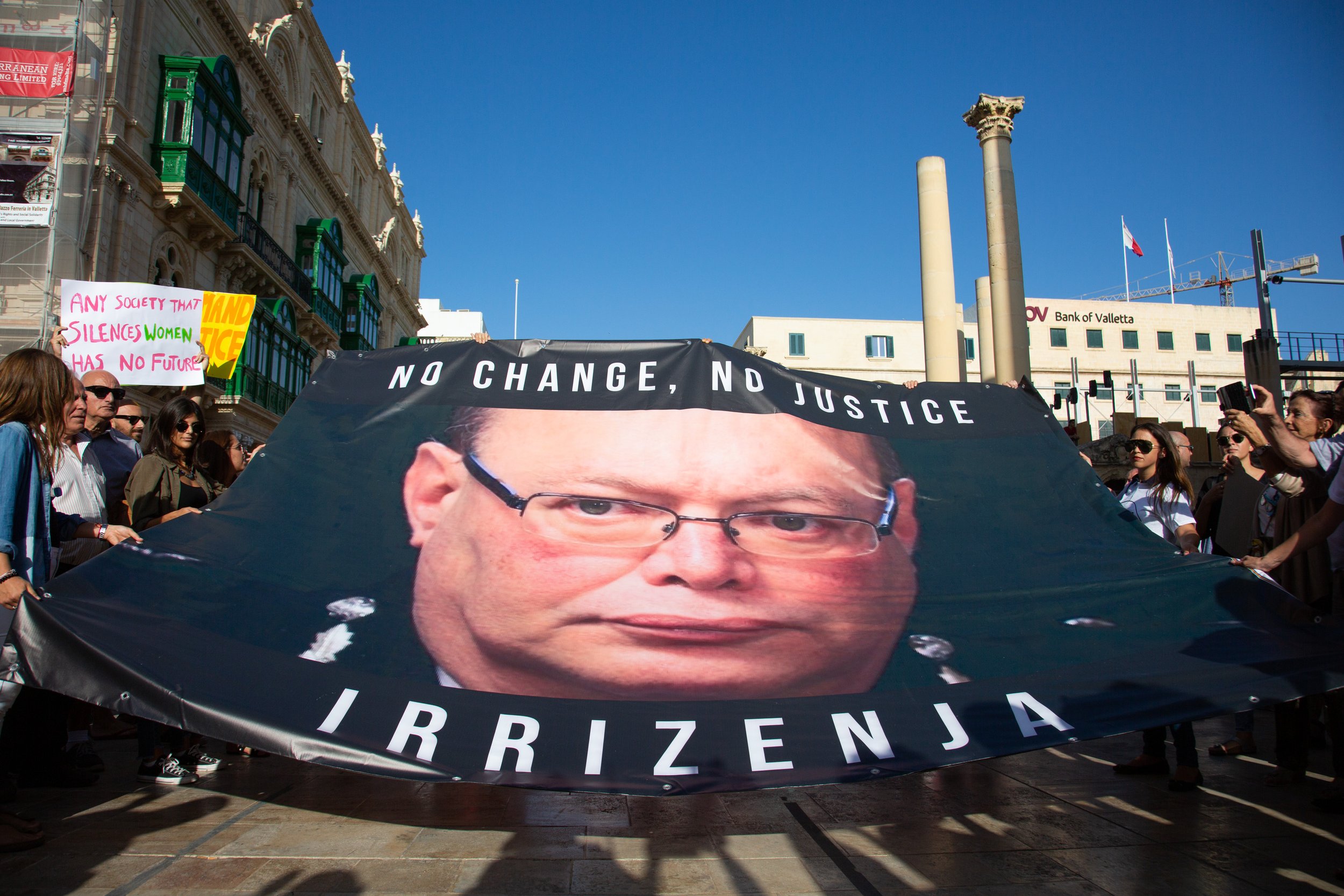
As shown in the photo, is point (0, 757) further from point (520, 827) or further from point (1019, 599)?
point (1019, 599)

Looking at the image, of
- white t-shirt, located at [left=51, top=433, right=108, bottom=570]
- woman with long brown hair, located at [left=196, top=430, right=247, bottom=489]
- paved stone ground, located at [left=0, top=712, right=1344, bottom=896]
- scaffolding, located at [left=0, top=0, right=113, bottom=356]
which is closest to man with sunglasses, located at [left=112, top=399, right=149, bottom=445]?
woman with long brown hair, located at [left=196, top=430, right=247, bottom=489]

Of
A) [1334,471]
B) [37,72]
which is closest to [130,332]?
[1334,471]

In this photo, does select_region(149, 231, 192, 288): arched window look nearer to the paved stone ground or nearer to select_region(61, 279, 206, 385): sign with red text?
select_region(61, 279, 206, 385): sign with red text

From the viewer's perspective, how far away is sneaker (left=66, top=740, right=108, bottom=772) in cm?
433

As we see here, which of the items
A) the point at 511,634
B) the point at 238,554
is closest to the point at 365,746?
the point at 511,634

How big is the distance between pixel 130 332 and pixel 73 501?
512 cm

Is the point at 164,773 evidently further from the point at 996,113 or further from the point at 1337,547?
the point at 996,113

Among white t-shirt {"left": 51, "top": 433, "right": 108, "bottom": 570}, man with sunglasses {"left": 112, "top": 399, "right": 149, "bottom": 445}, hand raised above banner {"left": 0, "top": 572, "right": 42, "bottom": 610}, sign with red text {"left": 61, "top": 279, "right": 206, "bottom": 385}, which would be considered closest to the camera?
hand raised above banner {"left": 0, "top": 572, "right": 42, "bottom": 610}

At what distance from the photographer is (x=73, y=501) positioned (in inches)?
166

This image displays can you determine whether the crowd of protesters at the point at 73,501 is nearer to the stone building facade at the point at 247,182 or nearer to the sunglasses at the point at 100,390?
the sunglasses at the point at 100,390

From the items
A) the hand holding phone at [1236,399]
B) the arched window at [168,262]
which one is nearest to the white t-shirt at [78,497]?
the hand holding phone at [1236,399]

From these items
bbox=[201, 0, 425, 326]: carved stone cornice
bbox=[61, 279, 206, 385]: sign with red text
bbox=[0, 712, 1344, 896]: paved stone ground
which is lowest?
bbox=[0, 712, 1344, 896]: paved stone ground

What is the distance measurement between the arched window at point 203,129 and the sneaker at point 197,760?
16515 millimetres

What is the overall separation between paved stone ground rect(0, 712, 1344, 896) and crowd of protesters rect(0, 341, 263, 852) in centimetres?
17
